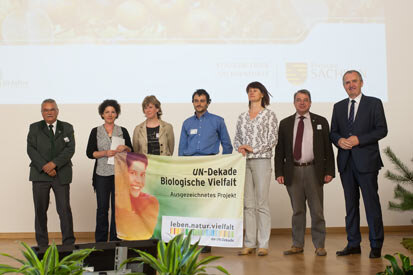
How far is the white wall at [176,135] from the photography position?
6.59m

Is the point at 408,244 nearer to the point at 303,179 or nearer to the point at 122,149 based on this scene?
the point at 303,179

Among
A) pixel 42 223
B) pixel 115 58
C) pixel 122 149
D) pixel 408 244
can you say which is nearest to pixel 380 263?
pixel 408 244

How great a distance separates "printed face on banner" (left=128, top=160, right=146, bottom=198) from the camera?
5176 mm

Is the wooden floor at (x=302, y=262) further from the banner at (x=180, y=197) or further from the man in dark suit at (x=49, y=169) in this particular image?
the man in dark suit at (x=49, y=169)

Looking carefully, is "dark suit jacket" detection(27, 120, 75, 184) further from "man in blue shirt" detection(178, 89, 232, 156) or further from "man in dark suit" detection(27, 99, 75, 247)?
"man in blue shirt" detection(178, 89, 232, 156)

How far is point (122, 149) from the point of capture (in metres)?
5.34

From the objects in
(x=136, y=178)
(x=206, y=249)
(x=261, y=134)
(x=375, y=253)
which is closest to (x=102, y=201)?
(x=136, y=178)

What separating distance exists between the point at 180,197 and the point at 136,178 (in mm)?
489

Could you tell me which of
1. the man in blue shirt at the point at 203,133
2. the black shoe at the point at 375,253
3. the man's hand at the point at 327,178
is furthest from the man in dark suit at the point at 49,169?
the black shoe at the point at 375,253

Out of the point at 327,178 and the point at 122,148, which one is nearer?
the point at 327,178

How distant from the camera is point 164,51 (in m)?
6.55

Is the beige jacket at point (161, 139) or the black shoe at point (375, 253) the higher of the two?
the beige jacket at point (161, 139)

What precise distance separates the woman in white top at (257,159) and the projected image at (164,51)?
5.11ft

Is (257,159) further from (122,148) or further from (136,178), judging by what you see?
(122,148)
